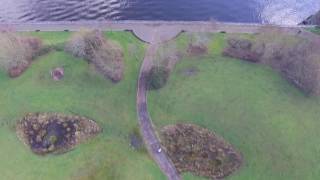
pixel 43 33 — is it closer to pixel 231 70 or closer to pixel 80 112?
pixel 80 112

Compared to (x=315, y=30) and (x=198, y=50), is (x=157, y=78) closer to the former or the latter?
(x=198, y=50)

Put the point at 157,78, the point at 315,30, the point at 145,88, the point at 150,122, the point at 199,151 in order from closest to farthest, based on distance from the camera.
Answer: the point at 199,151 < the point at 150,122 < the point at 157,78 < the point at 145,88 < the point at 315,30

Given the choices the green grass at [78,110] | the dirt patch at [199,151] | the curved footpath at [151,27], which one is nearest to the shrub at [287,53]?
the curved footpath at [151,27]

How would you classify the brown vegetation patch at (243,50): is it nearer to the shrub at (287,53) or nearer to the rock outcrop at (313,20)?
the shrub at (287,53)

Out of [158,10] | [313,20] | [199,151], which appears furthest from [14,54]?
[313,20]

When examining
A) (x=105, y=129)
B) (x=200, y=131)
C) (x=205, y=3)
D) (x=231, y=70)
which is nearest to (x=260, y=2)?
(x=205, y=3)
